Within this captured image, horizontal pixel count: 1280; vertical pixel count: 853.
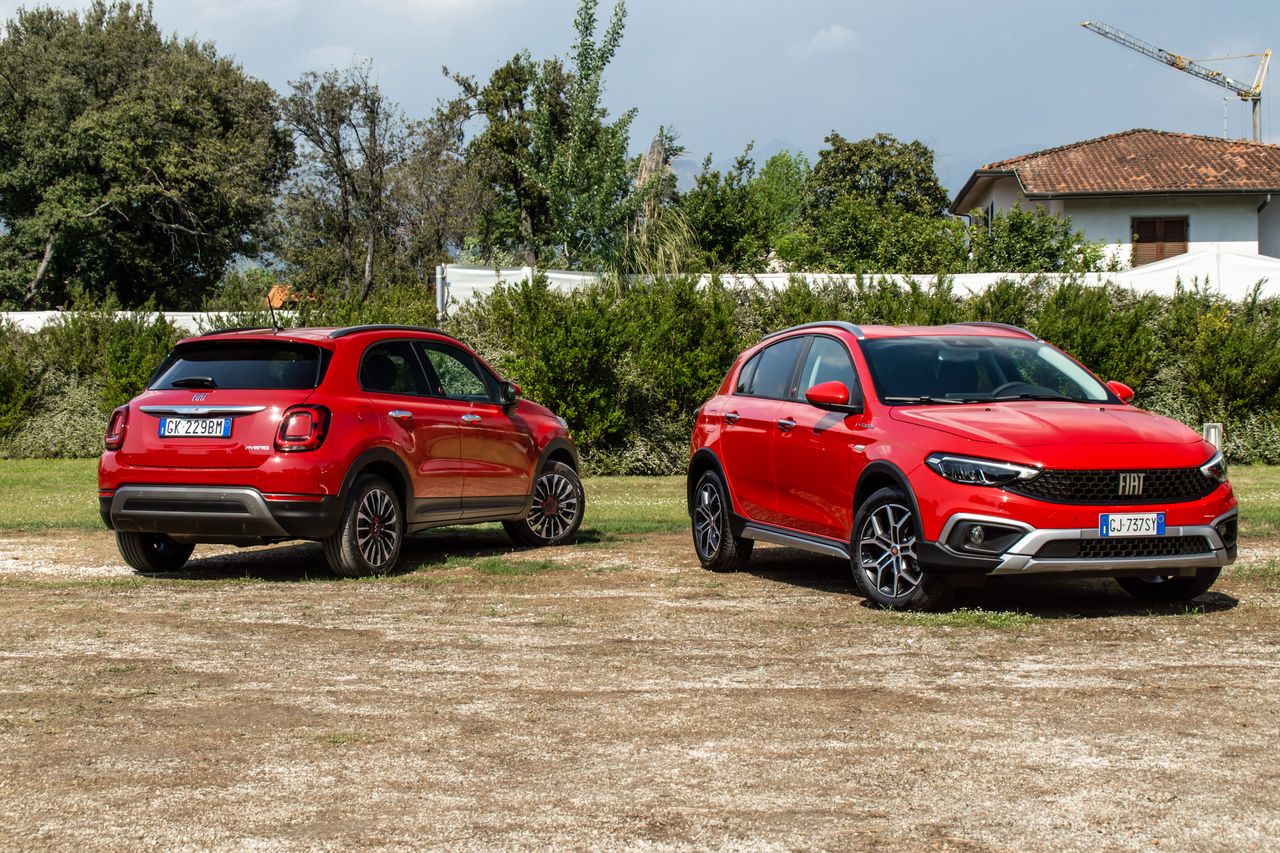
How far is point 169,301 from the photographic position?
5328cm

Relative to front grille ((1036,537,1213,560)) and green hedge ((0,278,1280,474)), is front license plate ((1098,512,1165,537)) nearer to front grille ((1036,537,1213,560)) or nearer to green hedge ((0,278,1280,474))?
front grille ((1036,537,1213,560))

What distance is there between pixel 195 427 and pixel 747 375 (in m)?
4.06

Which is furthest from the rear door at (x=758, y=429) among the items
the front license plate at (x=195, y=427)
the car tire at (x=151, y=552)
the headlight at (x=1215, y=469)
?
the car tire at (x=151, y=552)

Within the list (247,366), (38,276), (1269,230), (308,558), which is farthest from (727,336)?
(1269,230)

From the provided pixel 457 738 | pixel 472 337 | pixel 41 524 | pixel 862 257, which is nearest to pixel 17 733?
pixel 457 738

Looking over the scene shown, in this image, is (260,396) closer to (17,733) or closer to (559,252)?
(17,733)

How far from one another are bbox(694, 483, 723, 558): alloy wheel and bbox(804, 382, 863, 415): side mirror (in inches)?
73.6

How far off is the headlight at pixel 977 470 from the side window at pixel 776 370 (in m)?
2.11

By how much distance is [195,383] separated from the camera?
34.8 feet

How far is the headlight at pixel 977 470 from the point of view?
27.2ft

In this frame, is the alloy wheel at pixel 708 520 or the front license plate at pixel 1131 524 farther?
the alloy wheel at pixel 708 520

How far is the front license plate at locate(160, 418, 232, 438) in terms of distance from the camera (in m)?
10.3

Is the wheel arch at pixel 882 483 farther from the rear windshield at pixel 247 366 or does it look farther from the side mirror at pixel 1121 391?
the rear windshield at pixel 247 366

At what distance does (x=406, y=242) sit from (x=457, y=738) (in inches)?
2342
